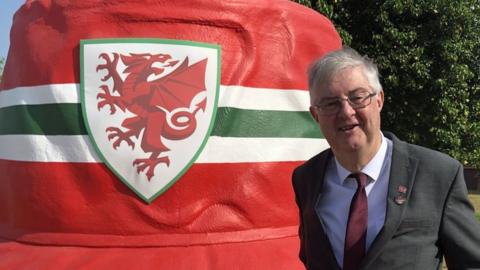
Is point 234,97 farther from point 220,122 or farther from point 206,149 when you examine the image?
point 206,149

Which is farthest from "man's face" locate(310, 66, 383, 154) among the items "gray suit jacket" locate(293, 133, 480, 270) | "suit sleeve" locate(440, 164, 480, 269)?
"suit sleeve" locate(440, 164, 480, 269)

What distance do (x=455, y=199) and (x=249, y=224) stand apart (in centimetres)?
188

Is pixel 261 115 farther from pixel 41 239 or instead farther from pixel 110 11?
pixel 41 239

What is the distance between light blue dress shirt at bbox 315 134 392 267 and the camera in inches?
70.1

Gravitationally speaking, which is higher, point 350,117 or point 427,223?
point 350,117

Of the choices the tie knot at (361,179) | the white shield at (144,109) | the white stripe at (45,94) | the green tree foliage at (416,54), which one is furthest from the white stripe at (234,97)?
the green tree foliage at (416,54)

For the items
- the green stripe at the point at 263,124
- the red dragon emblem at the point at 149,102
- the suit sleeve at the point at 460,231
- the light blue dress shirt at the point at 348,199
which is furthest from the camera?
the green stripe at the point at 263,124

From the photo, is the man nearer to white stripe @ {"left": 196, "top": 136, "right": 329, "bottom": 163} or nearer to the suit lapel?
the suit lapel

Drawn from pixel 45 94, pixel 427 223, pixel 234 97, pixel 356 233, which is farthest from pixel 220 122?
pixel 427 223

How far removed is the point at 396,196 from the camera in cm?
174

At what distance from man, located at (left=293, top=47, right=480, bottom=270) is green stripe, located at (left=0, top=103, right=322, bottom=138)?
1538 mm

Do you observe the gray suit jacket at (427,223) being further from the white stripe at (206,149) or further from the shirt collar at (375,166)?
the white stripe at (206,149)

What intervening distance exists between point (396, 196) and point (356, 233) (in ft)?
0.57

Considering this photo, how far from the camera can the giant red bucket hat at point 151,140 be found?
3291mm
